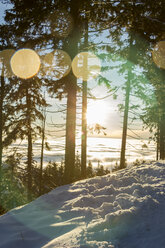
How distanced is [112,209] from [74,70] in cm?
754

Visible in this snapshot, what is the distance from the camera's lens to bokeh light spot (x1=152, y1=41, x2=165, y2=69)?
1200cm

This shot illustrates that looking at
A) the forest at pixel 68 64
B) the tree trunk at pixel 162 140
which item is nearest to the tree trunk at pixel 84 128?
the forest at pixel 68 64

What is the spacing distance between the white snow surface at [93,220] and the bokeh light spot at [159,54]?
870 centimetres

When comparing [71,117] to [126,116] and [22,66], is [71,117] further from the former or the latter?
[22,66]

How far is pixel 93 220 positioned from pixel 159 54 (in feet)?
43.7

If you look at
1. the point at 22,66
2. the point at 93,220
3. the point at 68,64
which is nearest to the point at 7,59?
the point at 22,66

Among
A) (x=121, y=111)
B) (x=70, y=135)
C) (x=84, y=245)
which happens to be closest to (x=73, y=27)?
(x=70, y=135)

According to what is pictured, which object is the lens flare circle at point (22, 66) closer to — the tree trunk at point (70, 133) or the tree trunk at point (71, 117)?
the tree trunk at point (71, 117)

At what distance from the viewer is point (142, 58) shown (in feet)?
53.4

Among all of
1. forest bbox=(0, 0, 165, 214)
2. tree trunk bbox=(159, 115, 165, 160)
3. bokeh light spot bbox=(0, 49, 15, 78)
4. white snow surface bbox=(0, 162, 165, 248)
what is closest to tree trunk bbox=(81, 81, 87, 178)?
forest bbox=(0, 0, 165, 214)

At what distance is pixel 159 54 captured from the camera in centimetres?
1435

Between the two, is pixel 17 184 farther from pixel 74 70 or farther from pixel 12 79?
pixel 74 70

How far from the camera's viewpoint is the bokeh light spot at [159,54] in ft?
39.4

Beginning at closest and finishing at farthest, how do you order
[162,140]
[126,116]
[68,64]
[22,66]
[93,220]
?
[93,220] → [68,64] → [22,66] → [126,116] → [162,140]
